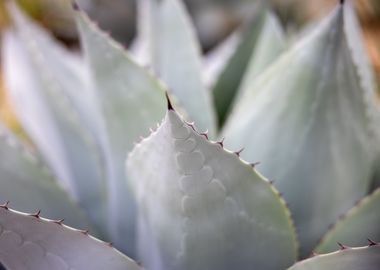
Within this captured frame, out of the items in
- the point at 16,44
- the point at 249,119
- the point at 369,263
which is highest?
the point at 16,44

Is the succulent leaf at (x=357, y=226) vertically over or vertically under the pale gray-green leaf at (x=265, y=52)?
under

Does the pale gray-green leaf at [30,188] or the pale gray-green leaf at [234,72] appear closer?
the pale gray-green leaf at [30,188]

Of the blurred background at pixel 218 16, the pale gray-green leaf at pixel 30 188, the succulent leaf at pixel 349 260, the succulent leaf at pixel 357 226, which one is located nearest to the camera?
the succulent leaf at pixel 349 260

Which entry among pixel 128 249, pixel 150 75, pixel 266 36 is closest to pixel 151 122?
pixel 150 75

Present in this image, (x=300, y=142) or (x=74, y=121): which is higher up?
(x=74, y=121)

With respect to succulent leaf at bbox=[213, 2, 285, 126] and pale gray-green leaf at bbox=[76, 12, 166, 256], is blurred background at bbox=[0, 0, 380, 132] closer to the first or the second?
succulent leaf at bbox=[213, 2, 285, 126]

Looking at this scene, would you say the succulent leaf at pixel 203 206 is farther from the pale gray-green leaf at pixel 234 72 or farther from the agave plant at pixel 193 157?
the pale gray-green leaf at pixel 234 72

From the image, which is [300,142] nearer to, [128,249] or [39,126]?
[128,249]

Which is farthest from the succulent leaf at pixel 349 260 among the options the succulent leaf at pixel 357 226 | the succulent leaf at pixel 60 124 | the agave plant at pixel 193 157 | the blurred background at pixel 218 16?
the blurred background at pixel 218 16
